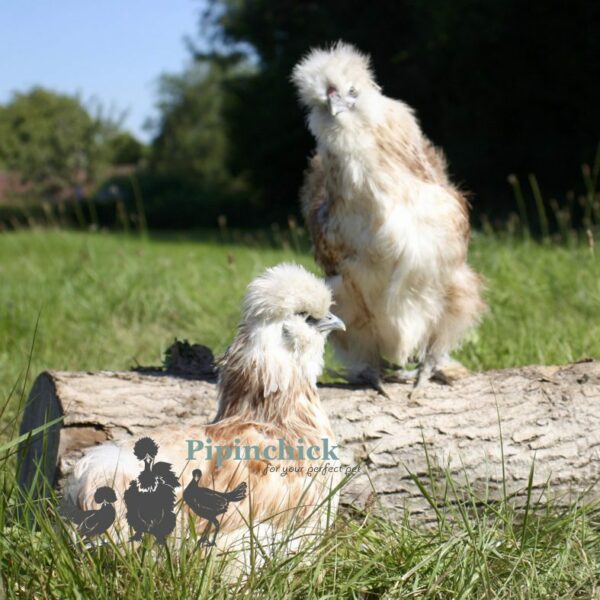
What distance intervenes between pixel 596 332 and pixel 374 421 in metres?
2.31

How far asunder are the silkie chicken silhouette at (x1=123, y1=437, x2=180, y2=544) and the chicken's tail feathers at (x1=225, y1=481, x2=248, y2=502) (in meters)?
0.19

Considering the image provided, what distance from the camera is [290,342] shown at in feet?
10.4

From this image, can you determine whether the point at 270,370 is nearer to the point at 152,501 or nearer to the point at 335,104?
the point at 152,501

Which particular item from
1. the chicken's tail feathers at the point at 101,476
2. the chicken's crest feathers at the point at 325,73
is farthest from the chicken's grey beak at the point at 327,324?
the chicken's crest feathers at the point at 325,73

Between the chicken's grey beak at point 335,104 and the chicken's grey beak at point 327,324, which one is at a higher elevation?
the chicken's grey beak at point 335,104

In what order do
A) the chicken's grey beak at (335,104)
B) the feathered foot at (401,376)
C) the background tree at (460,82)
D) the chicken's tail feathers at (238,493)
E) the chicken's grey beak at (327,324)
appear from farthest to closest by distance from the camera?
the background tree at (460,82)
the feathered foot at (401,376)
the chicken's grey beak at (335,104)
the chicken's grey beak at (327,324)
the chicken's tail feathers at (238,493)

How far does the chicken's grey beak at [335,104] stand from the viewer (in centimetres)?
422

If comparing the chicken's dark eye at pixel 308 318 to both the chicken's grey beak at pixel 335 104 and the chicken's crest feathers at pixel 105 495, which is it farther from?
the chicken's grey beak at pixel 335 104

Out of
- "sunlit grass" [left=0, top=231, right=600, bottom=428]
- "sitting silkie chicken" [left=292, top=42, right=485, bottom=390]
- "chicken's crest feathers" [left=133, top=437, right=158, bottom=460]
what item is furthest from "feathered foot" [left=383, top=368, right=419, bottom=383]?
"chicken's crest feathers" [left=133, top=437, right=158, bottom=460]

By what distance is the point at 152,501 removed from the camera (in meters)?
2.72

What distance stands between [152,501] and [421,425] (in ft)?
4.92

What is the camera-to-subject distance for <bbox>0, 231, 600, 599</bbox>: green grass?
8.54 feet

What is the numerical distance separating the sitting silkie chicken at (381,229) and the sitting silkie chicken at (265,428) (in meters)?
1.11

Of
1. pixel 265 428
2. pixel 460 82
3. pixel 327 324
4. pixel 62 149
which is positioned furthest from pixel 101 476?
pixel 62 149
